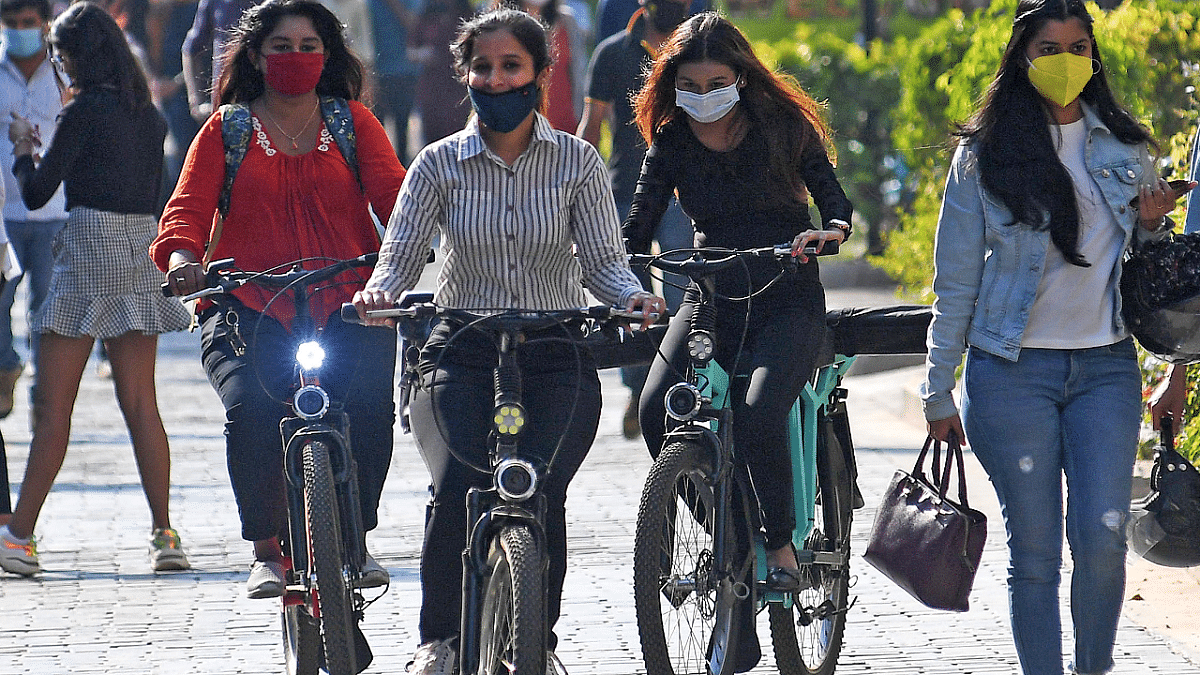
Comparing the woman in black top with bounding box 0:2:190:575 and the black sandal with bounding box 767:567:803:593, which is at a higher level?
the woman in black top with bounding box 0:2:190:575

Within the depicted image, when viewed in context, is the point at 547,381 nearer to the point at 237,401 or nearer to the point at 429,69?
the point at 237,401

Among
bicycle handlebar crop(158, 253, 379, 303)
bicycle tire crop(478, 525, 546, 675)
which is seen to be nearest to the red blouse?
bicycle handlebar crop(158, 253, 379, 303)

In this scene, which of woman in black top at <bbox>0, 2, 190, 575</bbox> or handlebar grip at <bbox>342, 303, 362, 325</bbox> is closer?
handlebar grip at <bbox>342, 303, 362, 325</bbox>

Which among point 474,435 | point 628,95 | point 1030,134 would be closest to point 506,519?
point 474,435

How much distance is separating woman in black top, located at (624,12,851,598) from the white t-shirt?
794mm

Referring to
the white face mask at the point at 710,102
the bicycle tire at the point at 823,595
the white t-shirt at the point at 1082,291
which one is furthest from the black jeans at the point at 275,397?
the white t-shirt at the point at 1082,291

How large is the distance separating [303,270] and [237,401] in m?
0.44

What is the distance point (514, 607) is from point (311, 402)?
3.35 feet

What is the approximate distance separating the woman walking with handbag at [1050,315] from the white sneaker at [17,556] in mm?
4025

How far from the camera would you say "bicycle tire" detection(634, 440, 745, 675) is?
4.73m

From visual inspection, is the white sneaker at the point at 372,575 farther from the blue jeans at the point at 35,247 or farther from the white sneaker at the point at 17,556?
the blue jeans at the point at 35,247

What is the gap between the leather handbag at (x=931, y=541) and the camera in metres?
4.72

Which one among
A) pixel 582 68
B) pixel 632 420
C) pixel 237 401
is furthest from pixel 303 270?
pixel 582 68

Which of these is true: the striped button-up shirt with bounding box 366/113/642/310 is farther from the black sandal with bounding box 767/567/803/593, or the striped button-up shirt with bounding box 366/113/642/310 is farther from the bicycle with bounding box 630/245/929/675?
the black sandal with bounding box 767/567/803/593
